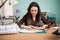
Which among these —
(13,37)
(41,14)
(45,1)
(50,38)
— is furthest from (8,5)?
(50,38)

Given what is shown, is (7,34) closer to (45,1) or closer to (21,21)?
(21,21)

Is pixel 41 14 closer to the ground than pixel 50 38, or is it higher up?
higher up

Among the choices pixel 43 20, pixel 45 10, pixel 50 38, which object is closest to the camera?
pixel 50 38

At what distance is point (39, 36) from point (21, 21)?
0.62 meters

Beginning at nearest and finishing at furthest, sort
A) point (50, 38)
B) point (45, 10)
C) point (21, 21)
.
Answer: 1. point (50, 38)
2. point (21, 21)
3. point (45, 10)

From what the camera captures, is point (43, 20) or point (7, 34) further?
point (43, 20)

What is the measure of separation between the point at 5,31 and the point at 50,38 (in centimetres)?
36

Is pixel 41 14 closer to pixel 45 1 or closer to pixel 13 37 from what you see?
pixel 45 1

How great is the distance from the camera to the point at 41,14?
1.69m

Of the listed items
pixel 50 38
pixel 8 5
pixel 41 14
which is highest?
pixel 8 5

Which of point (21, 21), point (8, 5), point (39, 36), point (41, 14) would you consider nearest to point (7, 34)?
point (39, 36)

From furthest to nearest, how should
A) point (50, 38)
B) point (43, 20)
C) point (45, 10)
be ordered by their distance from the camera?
point (45, 10) < point (43, 20) < point (50, 38)

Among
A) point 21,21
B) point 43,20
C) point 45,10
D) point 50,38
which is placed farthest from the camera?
point 45,10

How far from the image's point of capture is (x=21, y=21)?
61.9 inches
